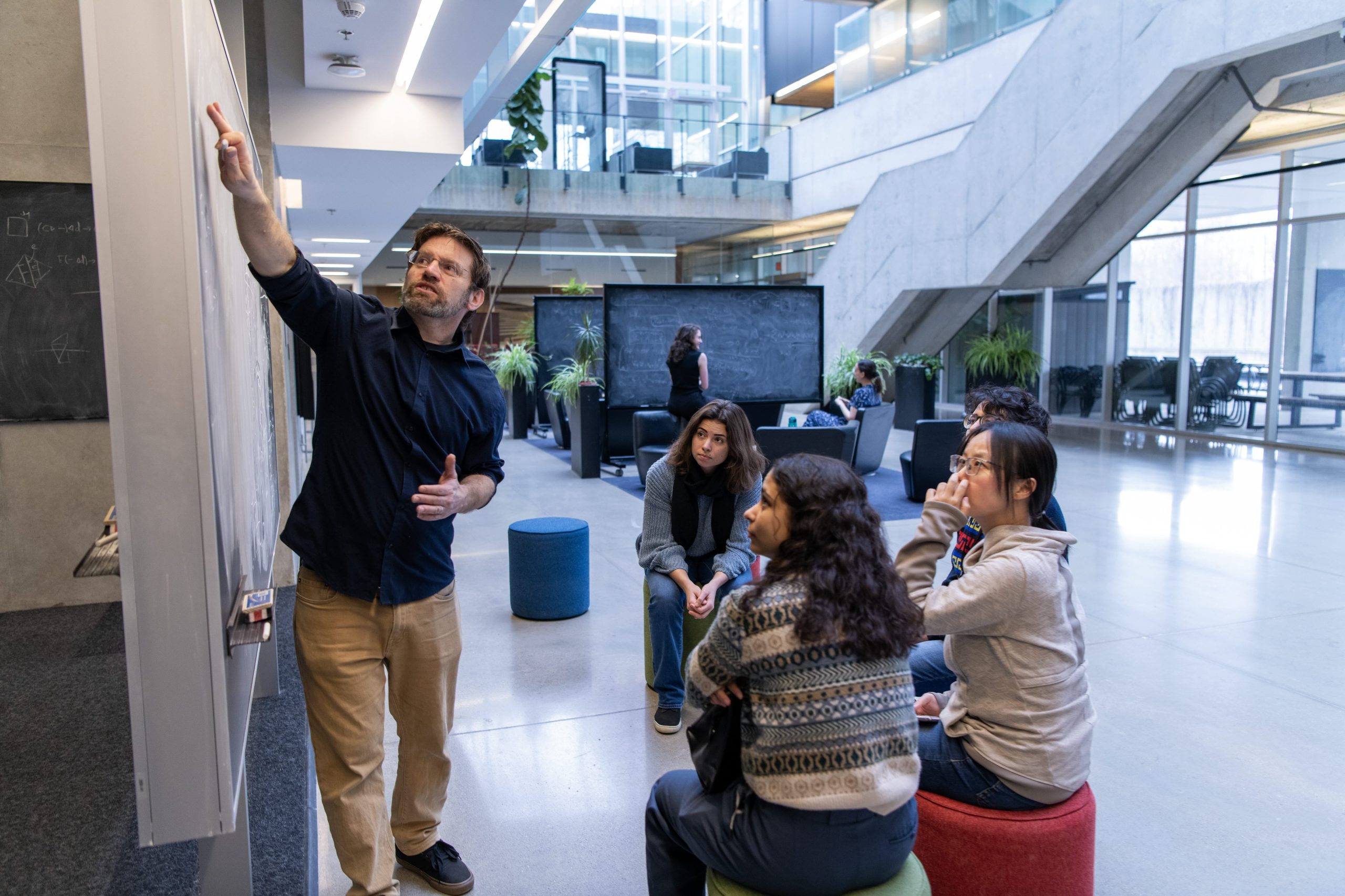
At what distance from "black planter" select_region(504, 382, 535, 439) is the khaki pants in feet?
37.1

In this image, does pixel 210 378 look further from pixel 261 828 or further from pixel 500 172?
pixel 500 172

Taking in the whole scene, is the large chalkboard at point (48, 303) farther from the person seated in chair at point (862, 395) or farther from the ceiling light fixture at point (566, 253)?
the ceiling light fixture at point (566, 253)

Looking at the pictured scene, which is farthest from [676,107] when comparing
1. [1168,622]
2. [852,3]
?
[1168,622]

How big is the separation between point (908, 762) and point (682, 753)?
1.75 m

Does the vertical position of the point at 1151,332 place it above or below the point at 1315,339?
above

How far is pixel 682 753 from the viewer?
342 centimetres

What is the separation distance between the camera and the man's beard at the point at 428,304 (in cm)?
225

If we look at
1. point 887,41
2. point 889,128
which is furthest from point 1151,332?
point 887,41

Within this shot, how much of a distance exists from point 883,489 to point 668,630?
5.74 m

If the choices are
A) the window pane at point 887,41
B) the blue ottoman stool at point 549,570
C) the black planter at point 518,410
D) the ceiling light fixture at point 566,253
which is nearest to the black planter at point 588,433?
the black planter at point 518,410

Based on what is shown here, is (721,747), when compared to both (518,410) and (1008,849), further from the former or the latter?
(518,410)

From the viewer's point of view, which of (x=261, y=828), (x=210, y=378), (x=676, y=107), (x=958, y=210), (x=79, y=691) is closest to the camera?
(x=210, y=378)

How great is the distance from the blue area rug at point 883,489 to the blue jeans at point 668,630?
3.54 meters

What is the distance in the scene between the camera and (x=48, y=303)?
5.02 meters
